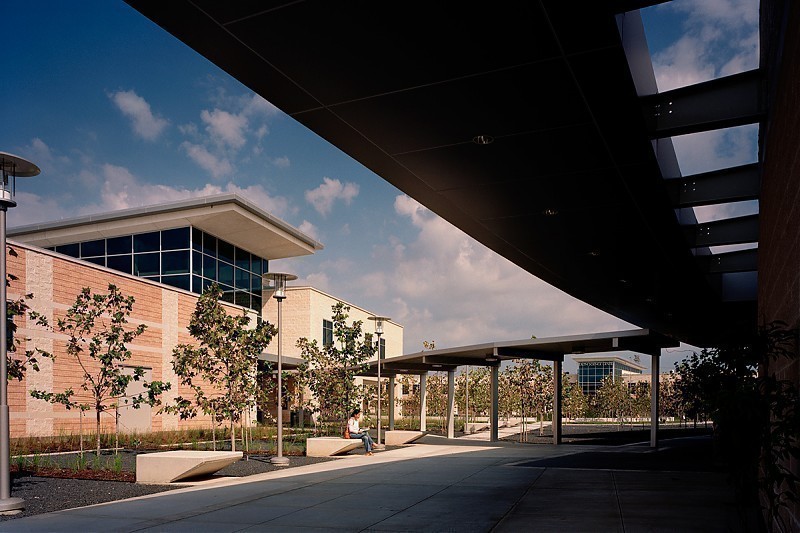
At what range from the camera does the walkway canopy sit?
26.1m

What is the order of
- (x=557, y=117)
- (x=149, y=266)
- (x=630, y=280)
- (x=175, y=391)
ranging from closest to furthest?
(x=557, y=117) < (x=630, y=280) < (x=175, y=391) < (x=149, y=266)

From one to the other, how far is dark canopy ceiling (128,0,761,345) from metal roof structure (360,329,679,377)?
1327 centimetres

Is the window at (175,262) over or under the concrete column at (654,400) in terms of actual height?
over

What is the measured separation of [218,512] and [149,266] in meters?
30.3

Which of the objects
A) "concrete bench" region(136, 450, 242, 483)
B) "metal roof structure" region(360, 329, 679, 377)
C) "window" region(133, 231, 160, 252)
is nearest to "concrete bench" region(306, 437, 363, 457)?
"metal roof structure" region(360, 329, 679, 377)

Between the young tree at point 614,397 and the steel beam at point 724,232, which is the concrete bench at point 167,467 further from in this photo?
the young tree at point 614,397

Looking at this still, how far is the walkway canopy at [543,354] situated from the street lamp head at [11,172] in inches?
760

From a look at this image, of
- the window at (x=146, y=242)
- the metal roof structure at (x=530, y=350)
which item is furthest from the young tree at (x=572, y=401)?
the window at (x=146, y=242)

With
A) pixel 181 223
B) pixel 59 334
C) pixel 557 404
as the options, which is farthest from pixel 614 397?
pixel 59 334

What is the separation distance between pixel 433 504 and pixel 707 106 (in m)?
7.23

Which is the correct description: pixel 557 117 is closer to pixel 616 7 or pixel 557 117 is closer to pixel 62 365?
pixel 616 7

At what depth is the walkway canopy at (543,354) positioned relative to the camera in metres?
26.1

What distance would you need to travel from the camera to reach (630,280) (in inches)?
664

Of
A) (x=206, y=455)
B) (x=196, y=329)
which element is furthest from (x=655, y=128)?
(x=196, y=329)
